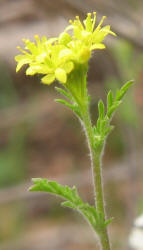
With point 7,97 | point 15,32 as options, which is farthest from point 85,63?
point 15,32

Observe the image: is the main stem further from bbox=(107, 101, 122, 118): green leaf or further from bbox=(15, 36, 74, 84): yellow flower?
bbox=(15, 36, 74, 84): yellow flower

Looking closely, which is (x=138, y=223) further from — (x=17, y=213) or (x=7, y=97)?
(x=7, y=97)

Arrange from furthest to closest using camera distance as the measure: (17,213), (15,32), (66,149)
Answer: (15,32), (66,149), (17,213)

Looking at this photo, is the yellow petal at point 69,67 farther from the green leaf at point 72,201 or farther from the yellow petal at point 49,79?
the green leaf at point 72,201

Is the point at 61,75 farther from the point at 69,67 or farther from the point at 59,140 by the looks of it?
the point at 59,140

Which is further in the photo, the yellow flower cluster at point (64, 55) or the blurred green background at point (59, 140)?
the blurred green background at point (59, 140)

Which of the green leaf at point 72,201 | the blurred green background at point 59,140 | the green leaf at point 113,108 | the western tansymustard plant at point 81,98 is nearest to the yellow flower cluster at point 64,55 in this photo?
the western tansymustard plant at point 81,98
